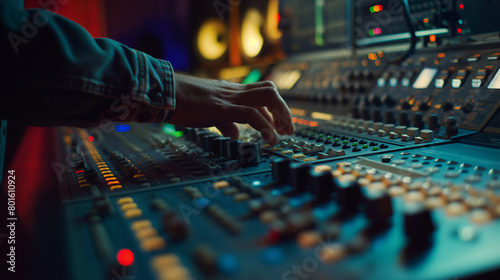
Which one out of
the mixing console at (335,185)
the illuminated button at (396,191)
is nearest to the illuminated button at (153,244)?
the mixing console at (335,185)

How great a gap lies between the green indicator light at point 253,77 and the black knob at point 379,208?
191 centimetres

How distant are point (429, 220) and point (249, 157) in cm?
47

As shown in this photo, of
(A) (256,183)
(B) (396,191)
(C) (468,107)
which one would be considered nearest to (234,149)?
(A) (256,183)

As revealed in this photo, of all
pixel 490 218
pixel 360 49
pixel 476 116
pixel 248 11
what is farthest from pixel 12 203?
pixel 248 11

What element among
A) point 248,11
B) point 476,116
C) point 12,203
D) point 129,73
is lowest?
point 12,203

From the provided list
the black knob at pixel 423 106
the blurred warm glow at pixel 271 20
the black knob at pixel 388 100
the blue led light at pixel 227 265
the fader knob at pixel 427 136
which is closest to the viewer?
the blue led light at pixel 227 265

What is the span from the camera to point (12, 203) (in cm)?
79

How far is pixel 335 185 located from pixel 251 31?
2.62m

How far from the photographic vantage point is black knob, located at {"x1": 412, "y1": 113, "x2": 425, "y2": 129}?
1124 mm

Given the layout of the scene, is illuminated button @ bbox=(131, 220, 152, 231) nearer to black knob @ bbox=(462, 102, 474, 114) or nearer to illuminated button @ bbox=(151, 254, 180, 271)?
illuminated button @ bbox=(151, 254, 180, 271)

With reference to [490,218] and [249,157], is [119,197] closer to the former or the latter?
[249,157]

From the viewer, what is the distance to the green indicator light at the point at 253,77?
2.40 metres

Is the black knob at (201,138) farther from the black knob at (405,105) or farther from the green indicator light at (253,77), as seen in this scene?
the green indicator light at (253,77)

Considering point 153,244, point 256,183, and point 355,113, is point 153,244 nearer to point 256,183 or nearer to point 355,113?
point 256,183
